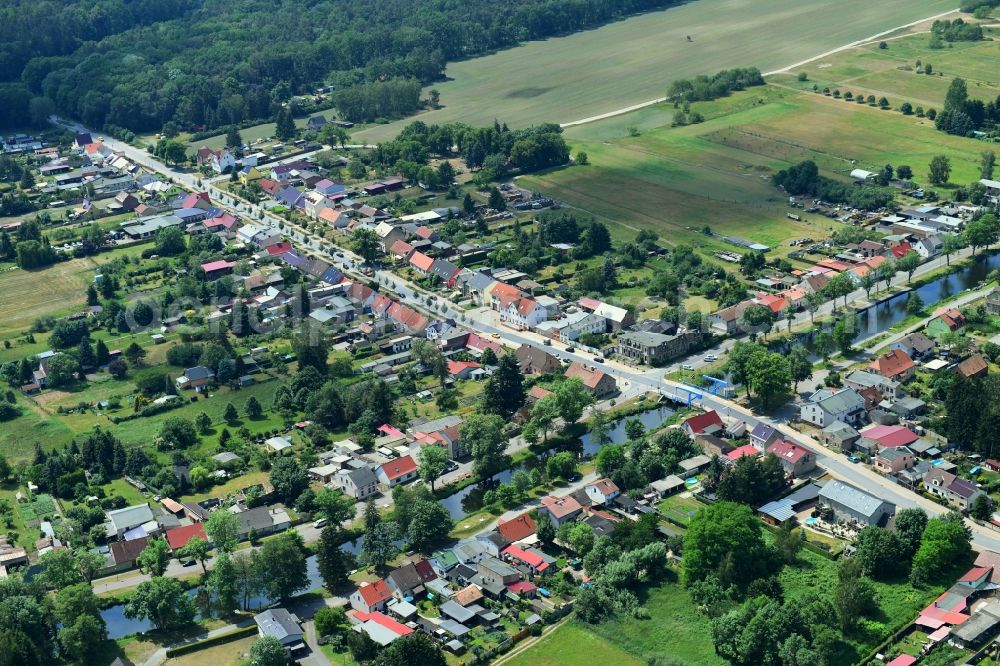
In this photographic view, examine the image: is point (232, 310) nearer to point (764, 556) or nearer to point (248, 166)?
point (248, 166)

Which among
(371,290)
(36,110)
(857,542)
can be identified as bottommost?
(857,542)

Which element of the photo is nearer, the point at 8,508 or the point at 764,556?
the point at 764,556

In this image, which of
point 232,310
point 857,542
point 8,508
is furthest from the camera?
point 232,310

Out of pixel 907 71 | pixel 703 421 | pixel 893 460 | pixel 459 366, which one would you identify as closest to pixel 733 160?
pixel 907 71

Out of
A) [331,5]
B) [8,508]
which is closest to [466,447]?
[8,508]

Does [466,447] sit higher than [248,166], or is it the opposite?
[248,166]

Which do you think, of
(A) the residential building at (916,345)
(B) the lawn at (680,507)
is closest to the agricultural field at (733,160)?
(A) the residential building at (916,345)

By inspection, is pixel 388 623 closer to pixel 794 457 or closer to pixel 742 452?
pixel 742 452

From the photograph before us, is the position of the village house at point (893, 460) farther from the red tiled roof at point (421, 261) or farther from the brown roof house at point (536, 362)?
the red tiled roof at point (421, 261)
